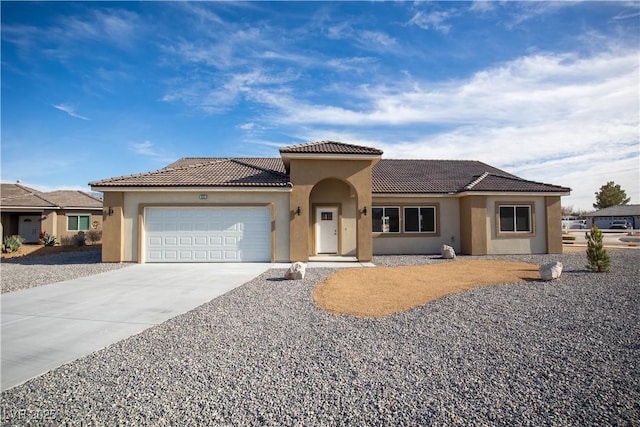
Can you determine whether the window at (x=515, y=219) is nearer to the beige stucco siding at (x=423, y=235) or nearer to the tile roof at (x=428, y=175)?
the tile roof at (x=428, y=175)

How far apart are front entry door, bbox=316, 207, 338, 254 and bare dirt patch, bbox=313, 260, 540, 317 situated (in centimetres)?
491

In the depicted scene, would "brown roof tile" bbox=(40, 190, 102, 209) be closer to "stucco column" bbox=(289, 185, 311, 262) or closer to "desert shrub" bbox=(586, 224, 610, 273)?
"stucco column" bbox=(289, 185, 311, 262)

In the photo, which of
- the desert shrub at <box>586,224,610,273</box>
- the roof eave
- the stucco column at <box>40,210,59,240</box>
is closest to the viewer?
the desert shrub at <box>586,224,610,273</box>

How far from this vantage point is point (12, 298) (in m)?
7.80

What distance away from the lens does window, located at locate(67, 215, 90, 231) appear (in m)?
24.5

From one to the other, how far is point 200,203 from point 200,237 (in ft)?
4.69

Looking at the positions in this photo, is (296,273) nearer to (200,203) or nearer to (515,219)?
(200,203)

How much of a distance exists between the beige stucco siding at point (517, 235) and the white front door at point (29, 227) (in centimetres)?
3003

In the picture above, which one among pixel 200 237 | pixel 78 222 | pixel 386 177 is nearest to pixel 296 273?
pixel 200 237

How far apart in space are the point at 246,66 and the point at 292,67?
1.87 m

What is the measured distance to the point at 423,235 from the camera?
17.4 meters

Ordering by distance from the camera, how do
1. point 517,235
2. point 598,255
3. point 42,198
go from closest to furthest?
point 598,255
point 517,235
point 42,198

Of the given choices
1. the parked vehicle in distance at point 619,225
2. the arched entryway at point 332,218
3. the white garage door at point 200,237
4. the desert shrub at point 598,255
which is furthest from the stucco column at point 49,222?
the parked vehicle in distance at point 619,225


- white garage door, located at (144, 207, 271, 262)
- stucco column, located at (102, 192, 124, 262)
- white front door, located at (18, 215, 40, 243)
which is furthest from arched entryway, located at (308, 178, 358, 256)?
white front door, located at (18, 215, 40, 243)
